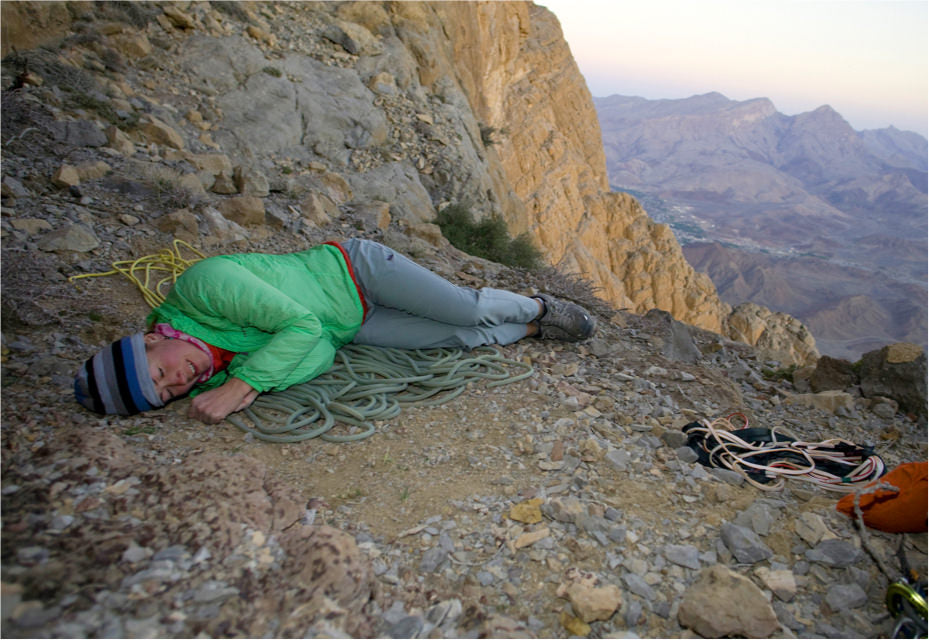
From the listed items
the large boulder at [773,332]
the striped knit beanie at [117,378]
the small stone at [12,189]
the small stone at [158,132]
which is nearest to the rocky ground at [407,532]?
the striped knit beanie at [117,378]

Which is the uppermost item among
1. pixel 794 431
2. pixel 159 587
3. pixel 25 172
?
pixel 25 172

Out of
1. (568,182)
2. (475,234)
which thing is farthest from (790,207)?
(475,234)

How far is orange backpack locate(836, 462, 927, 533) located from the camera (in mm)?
1886

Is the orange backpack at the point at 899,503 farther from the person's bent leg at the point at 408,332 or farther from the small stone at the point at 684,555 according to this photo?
the person's bent leg at the point at 408,332

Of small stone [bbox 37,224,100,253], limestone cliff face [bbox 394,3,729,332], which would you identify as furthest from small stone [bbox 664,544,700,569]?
limestone cliff face [bbox 394,3,729,332]

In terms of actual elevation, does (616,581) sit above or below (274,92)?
below

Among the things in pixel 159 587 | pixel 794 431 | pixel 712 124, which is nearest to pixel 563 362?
pixel 794 431

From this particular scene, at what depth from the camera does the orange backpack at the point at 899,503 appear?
189 cm

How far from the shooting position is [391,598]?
5.43 ft

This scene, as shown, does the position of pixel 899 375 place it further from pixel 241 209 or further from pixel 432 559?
pixel 241 209

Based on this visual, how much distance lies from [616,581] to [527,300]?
6.98ft

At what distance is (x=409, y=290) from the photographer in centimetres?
315

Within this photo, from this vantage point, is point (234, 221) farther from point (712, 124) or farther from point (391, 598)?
point (712, 124)

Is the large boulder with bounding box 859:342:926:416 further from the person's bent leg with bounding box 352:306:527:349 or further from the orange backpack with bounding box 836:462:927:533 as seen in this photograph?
the person's bent leg with bounding box 352:306:527:349
